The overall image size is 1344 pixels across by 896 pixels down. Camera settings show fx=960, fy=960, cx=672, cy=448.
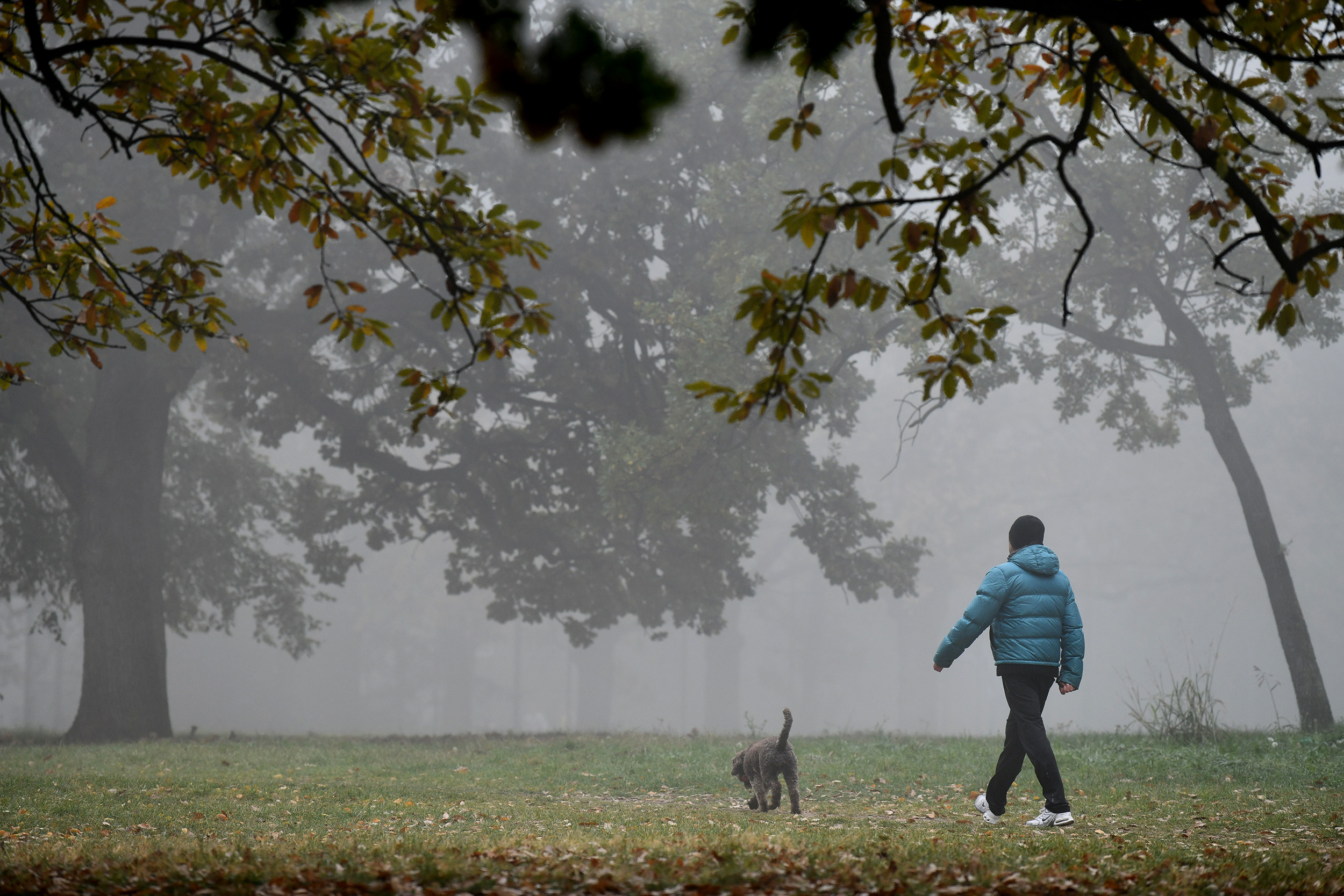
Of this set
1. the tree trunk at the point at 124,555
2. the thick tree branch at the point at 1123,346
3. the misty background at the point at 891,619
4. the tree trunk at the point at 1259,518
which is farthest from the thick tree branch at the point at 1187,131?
the misty background at the point at 891,619

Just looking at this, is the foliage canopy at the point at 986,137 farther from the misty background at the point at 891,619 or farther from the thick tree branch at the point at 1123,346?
the misty background at the point at 891,619

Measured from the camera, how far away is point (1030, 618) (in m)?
6.28

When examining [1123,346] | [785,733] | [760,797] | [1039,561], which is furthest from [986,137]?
[1123,346]

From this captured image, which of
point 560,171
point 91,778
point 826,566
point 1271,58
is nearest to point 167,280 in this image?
point 91,778

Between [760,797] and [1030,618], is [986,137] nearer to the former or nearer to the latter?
[1030,618]

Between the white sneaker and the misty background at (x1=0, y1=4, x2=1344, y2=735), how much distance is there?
2760cm

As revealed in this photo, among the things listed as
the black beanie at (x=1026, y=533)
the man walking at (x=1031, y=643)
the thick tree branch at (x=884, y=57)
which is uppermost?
the thick tree branch at (x=884, y=57)

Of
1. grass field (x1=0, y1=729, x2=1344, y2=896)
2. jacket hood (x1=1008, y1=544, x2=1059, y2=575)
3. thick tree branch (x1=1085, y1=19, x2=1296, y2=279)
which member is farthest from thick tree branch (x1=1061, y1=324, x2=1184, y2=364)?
thick tree branch (x1=1085, y1=19, x2=1296, y2=279)

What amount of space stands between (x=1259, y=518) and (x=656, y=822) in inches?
412

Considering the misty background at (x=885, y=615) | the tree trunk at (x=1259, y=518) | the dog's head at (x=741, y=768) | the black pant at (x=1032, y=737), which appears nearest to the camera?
the black pant at (x=1032, y=737)

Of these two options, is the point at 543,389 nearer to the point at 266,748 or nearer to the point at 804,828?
the point at 266,748

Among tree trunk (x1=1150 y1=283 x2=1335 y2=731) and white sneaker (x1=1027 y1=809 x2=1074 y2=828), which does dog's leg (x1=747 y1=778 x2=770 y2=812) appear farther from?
tree trunk (x1=1150 y1=283 x2=1335 y2=731)

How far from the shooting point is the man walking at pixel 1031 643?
619 centimetres

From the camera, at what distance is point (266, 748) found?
13367 millimetres
